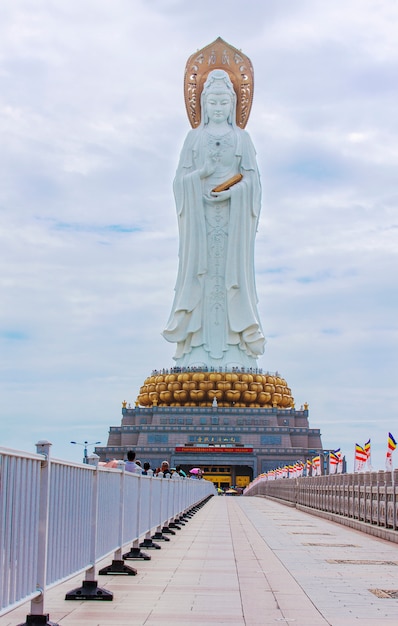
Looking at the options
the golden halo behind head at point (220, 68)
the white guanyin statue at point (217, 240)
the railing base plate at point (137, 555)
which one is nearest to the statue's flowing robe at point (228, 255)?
the white guanyin statue at point (217, 240)

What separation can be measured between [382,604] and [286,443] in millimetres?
42573

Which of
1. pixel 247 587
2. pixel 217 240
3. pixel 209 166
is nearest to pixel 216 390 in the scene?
pixel 217 240

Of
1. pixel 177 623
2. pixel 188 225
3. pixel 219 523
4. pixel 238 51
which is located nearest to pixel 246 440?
pixel 188 225

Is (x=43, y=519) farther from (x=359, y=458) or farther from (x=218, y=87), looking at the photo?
(x=218, y=87)

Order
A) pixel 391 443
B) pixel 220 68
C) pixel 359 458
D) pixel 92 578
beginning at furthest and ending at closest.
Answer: pixel 220 68
pixel 359 458
pixel 391 443
pixel 92 578

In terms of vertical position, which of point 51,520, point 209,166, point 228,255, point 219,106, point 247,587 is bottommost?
point 247,587

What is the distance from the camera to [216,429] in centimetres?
4847

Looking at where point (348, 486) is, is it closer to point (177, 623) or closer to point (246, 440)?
point (177, 623)

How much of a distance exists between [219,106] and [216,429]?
1614cm

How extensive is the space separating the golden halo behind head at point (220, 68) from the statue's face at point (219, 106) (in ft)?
5.45

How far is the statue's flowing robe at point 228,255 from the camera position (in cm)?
4903

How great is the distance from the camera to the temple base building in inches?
1889

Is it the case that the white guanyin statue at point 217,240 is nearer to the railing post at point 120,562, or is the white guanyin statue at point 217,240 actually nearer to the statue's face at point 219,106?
the statue's face at point 219,106

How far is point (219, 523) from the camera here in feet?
60.2
